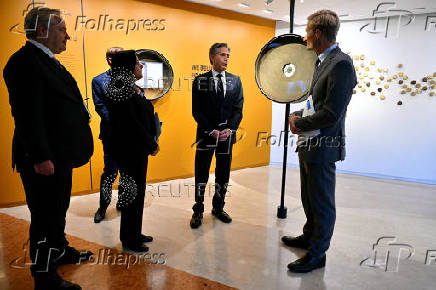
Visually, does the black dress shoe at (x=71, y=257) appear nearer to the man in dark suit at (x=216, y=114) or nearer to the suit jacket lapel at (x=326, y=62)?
the man in dark suit at (x=216, y=114)

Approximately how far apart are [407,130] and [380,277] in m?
3.56

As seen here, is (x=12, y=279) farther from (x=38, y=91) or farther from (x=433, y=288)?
(x=433, y=288)

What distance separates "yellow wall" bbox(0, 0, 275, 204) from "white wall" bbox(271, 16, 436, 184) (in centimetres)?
153

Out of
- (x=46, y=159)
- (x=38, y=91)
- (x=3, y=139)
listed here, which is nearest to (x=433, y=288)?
(x=46, y=159)

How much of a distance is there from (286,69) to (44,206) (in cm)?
→ 221

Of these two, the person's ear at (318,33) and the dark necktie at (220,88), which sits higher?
the person's ear at (318,33)

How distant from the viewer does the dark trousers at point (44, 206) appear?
78.0 inches

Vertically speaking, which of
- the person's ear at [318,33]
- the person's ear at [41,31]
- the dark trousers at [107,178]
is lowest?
the dark trousers at [107,178]

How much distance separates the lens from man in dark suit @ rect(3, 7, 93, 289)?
1.84 m

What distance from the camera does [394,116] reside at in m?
5.26

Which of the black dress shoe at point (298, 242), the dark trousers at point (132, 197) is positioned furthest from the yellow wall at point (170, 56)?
the black dress shoe at point (298, 242)

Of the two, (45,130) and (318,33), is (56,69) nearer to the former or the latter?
(45,130)

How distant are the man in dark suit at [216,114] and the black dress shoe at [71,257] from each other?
106 cm

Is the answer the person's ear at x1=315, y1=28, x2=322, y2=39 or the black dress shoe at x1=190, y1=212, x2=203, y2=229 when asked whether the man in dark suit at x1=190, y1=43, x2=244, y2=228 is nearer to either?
the black dress shoe at x1=190, y1=212, x2=203, y2=229
